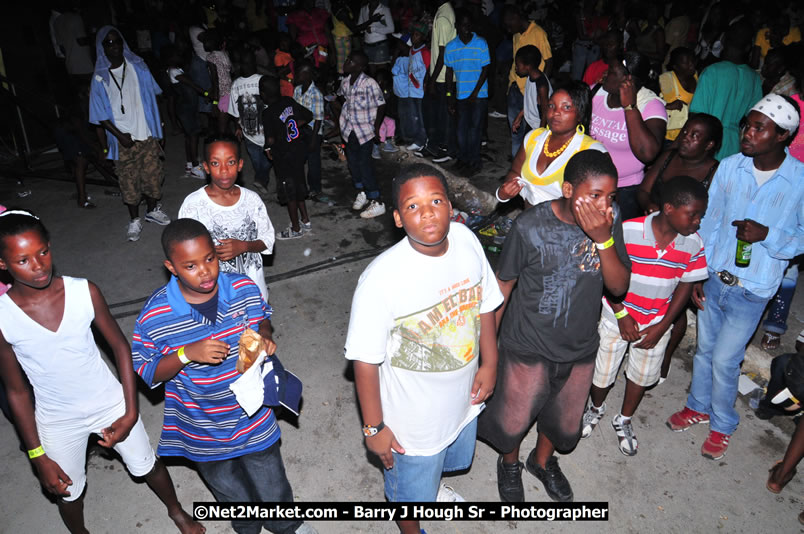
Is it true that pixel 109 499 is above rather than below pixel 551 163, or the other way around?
below

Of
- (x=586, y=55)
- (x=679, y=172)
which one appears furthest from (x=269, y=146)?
(x=586, y=55)

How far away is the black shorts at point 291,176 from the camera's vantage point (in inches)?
255

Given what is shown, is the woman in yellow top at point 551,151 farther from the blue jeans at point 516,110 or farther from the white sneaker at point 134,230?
the white sneaker at point 134,230

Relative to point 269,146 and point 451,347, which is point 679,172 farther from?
point 269,146

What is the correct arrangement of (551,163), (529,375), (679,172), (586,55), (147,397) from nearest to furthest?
(529,375), (551,163), (679,172), (147,397), (586,55)

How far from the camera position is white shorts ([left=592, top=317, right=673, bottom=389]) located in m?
3.54

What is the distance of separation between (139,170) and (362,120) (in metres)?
2.88

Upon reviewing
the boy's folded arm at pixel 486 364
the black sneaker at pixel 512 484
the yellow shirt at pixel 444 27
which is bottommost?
the black sneaker at pixel 512 484

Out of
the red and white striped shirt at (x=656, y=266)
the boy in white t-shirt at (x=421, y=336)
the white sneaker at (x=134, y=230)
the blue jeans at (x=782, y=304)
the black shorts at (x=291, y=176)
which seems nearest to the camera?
the boy in white t-shirt at (x=421, y=336)

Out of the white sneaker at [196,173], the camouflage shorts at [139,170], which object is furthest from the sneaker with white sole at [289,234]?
the white sneaker at [196,173]

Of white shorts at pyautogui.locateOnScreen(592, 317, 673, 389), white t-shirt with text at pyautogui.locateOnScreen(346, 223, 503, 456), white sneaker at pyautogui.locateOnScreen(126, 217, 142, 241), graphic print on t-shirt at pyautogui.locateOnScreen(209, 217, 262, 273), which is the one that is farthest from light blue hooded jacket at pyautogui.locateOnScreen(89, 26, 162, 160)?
white shorts at pyautogui.locateOnScreen(592, 317, 673, 389)

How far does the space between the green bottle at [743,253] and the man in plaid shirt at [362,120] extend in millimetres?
4657

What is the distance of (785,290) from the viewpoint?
14.6 feet

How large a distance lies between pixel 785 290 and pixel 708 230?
151 cm
